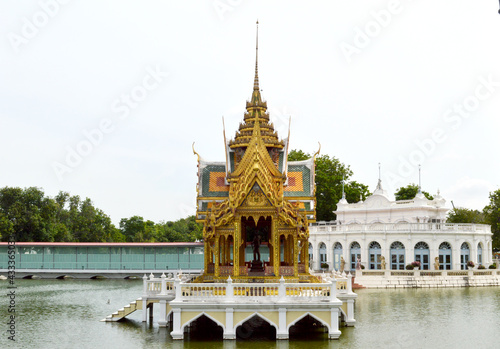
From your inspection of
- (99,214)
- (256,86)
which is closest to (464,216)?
(99,214)

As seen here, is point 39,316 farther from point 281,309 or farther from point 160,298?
point 281,309

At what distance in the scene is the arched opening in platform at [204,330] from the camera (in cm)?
Result: 1705

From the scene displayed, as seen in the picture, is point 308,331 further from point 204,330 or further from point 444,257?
point 444,257

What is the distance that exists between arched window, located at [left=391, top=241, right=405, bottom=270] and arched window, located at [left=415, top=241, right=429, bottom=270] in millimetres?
A: 1004

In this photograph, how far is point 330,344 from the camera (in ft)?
52.5

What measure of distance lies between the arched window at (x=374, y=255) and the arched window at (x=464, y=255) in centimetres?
599

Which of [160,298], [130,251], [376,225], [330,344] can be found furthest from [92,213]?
[330,344]

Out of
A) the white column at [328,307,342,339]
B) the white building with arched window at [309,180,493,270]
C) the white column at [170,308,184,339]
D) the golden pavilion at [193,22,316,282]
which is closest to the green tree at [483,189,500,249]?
the white building with arched window at [309,180,493,270]

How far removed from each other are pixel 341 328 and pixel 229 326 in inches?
174

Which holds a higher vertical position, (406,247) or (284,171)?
(284,171)

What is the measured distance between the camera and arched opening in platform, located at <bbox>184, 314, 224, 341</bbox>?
17.0 metres

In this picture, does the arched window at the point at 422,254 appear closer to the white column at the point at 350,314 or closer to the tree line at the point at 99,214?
the tree line at the point at 99,214

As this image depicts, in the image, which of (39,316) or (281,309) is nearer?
(281,309)

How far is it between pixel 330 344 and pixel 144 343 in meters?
5.43
